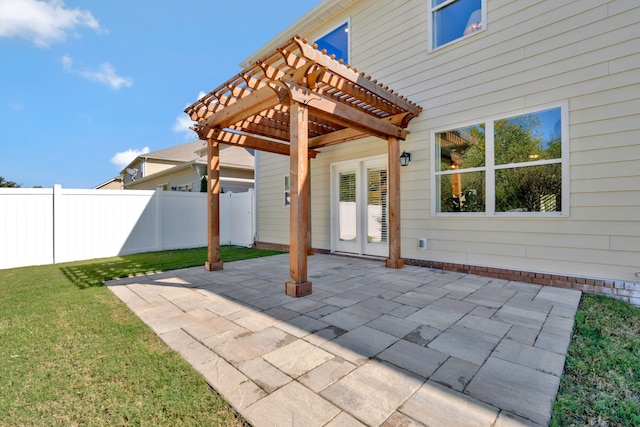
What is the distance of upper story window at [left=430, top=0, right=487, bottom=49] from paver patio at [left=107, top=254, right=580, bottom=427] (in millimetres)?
4014

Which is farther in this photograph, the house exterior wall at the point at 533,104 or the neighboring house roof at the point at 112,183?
the neighboring house roof at the point at 112,183

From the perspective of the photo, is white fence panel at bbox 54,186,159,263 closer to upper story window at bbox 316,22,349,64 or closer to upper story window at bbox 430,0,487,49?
upper story window at bbox 316,22,349,64

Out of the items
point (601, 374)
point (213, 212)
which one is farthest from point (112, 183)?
point (601, 374)

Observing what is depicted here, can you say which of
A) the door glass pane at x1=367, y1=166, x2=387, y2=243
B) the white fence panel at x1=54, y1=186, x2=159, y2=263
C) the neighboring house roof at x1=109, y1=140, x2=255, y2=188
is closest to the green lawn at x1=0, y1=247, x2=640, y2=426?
the door glass pane at x1=367, y1=166, x2=387, y2=243

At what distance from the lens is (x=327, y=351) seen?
6.88ft

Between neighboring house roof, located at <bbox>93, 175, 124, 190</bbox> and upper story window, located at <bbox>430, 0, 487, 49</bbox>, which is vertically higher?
upper story window, located at <bbox>430, 0, 487, 49</bbox>

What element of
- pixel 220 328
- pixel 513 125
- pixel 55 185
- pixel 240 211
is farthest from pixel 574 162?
pixel 55 185

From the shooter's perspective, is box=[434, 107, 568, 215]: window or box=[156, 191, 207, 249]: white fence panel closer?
box=[434, 107, 568, 215]: window

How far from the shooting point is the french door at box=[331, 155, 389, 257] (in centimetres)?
588

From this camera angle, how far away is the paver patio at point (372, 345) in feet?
4.91

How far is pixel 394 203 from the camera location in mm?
5078

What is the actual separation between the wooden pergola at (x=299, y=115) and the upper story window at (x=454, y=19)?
131 centimetres

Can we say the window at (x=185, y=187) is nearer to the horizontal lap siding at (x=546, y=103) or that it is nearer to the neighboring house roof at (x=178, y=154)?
the neighboring house roof at (x=178, y=154)

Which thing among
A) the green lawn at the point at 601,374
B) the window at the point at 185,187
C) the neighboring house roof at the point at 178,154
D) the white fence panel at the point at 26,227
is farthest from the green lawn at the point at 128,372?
the neighboring house roof at the point at 178,154
